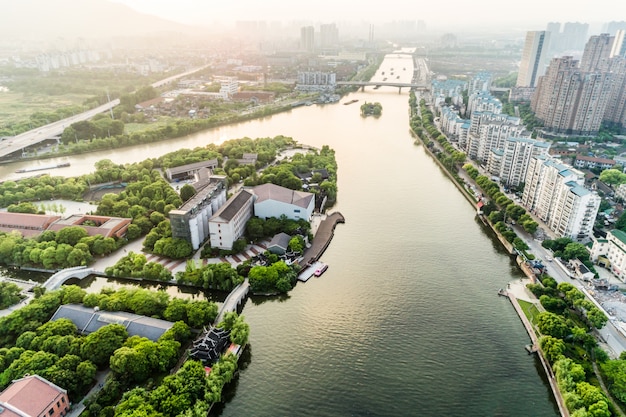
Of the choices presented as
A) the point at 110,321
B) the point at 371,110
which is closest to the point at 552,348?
the point at 110,321

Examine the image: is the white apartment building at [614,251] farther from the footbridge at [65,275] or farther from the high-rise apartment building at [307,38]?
the high-rise apartment building at [307,38]

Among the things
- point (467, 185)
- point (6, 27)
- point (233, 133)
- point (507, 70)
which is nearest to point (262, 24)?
point (6, 27)

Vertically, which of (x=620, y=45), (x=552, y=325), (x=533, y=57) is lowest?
(x=552, y=325)

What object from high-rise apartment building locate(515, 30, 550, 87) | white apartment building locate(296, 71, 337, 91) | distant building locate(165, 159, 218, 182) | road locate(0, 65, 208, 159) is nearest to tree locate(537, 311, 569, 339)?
distant building locate(165, 159, 218, 182)

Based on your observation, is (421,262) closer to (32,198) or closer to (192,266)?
(192,266)

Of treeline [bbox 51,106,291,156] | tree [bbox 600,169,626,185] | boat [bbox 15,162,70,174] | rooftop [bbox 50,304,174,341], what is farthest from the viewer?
treeline [bbox 51,106,291,156]

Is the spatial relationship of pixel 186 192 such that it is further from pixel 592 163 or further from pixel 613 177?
pixel 592 163

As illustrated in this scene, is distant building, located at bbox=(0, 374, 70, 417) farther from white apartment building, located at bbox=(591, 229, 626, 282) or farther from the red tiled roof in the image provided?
white apartment building, located at bbox=(591, 229, 626, 282)
